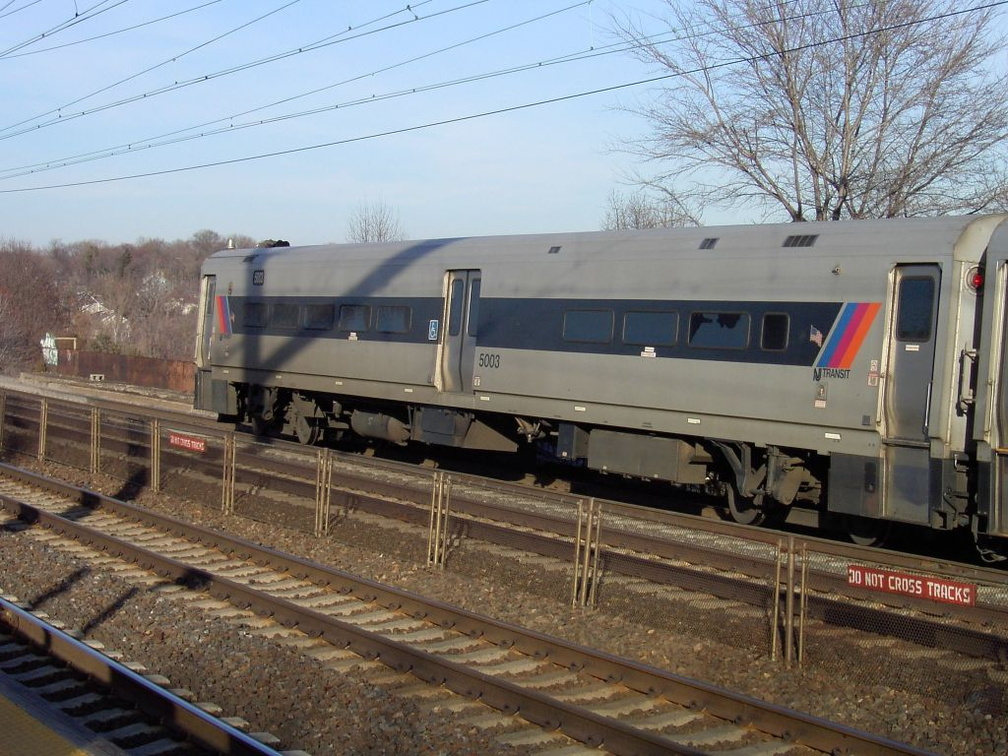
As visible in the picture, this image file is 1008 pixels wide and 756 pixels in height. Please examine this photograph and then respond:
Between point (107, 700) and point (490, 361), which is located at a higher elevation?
point (490, 361)

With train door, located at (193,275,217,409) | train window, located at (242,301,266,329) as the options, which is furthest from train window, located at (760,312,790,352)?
train door, located at (193,275,217,409)

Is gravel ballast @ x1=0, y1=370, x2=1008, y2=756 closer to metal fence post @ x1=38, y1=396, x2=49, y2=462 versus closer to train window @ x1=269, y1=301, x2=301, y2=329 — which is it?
metal fence post @ x1=38, y1=396, x2=49, y2=462

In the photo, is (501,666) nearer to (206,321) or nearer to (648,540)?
(648,540)

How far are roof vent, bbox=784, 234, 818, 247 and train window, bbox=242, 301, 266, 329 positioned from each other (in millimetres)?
10994

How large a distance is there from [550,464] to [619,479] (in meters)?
2.01

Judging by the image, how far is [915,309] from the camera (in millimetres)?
10953

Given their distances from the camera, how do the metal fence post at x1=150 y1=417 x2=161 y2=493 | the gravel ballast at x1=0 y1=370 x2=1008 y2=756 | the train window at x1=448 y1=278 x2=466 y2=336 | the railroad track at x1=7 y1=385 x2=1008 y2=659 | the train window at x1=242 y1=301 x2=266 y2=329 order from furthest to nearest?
1. the train window at x1=242 y1=301 x2=266 y2=329
2. the train window at x1=448 y1=278 x2=466 y2=336
3. the metal fence post at x1=150 y1=417 x2=161 y2=493
4. the railroad track at x1=7 y1=385 x2=1008 y2=659
5. the gravel ballast at x1=0 y1=370 x2=1008 y2=756

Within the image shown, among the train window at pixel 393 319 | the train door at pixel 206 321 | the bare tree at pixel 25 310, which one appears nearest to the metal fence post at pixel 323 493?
the train window at pixel 393 319

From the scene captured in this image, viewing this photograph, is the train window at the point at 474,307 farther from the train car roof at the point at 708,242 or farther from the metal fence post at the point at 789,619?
the metal fence post at the point at 789,619

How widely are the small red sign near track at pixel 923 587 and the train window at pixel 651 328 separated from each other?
5731mm

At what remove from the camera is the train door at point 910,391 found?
1070cm

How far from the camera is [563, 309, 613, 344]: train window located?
1380 cm

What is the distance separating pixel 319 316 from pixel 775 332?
29.8ft

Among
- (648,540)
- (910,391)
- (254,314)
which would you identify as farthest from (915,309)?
(254,314)
